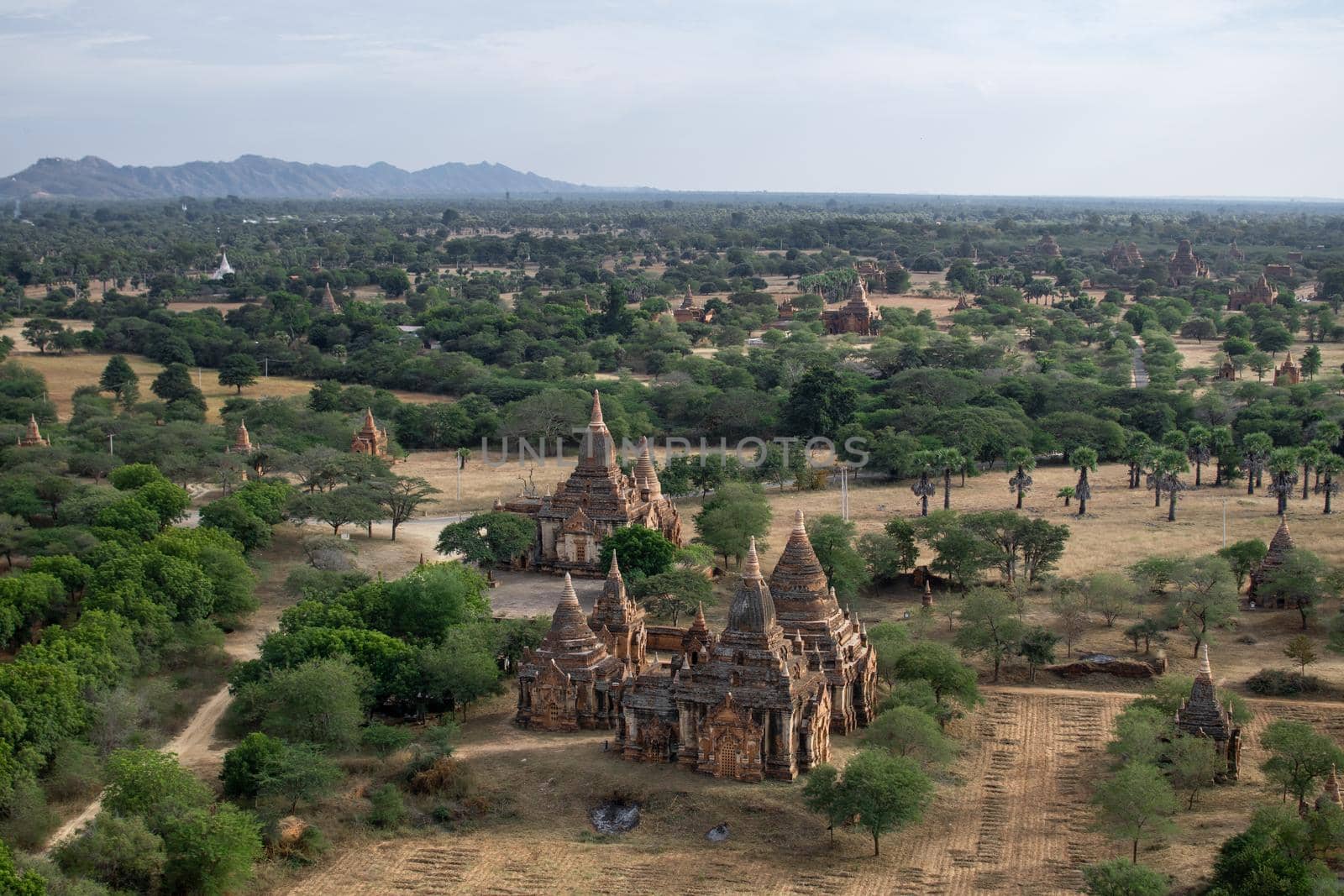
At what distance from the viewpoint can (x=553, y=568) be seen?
49.8 metres

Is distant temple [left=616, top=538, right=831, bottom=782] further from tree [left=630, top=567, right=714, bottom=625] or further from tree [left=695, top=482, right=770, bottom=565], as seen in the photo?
tree [left=695, top=482, right=770, bottom=565]

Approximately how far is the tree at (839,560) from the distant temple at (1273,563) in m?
11.8

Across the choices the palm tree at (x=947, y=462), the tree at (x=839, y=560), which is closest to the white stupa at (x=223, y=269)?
the palm tree at (x=947, y=462)

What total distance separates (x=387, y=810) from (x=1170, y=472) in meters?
37.0

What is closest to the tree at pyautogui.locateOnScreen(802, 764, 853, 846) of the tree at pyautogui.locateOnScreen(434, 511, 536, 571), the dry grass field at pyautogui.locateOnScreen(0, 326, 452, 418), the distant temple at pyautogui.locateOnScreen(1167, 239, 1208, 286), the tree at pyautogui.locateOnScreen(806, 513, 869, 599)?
the tree at pyautogui.locateOnScreen(806, 513, 869, 599)

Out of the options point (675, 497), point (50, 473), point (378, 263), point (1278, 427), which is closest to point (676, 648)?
point (675, 497)

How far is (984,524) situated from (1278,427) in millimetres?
27803

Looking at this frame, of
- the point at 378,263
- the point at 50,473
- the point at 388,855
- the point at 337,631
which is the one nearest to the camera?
the point at 388,855

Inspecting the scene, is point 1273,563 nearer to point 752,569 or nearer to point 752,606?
point 752,569

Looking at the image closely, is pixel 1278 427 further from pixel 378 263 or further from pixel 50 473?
pixel 378 263

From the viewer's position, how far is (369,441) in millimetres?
67500

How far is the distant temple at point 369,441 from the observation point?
6726 centimetres

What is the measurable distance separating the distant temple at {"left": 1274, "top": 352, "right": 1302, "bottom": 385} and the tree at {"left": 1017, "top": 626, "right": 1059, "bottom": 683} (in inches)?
1918

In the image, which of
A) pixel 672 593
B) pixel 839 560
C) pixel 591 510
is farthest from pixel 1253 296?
pixel 672 593
